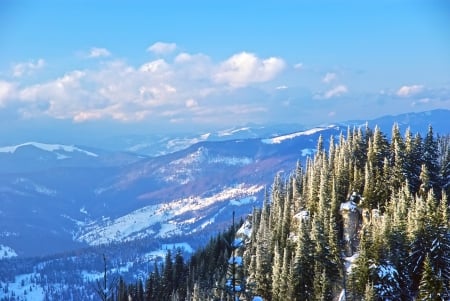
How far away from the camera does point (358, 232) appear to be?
365 ft

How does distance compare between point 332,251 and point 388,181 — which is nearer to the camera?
point 332,251

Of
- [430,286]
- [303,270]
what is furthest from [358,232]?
[430,286]

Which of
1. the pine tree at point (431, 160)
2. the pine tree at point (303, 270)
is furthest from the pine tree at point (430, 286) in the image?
the pine tree at point (431, 160)

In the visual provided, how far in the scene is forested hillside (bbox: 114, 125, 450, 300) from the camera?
91062 millimetres

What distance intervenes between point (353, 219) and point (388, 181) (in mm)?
11966

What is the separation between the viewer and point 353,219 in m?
114

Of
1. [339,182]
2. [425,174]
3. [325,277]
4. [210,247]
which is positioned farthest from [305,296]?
[210,247]

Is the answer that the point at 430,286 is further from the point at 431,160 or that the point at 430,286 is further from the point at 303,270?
the point at 431,160

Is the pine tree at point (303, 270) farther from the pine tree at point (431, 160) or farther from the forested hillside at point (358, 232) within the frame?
the pine tree at point (431, 160)

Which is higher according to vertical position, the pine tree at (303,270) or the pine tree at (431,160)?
the pine tree at (431,160)

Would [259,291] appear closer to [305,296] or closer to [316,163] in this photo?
[305,296]

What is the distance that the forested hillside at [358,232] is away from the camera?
299ft

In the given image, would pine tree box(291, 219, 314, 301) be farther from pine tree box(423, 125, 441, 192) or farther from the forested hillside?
pine tree box(423, 125, 441, 192)

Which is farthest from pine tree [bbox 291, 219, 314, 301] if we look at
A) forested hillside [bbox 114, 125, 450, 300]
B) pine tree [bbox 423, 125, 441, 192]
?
pine tree [bbox 423, 125, 441, 192]
